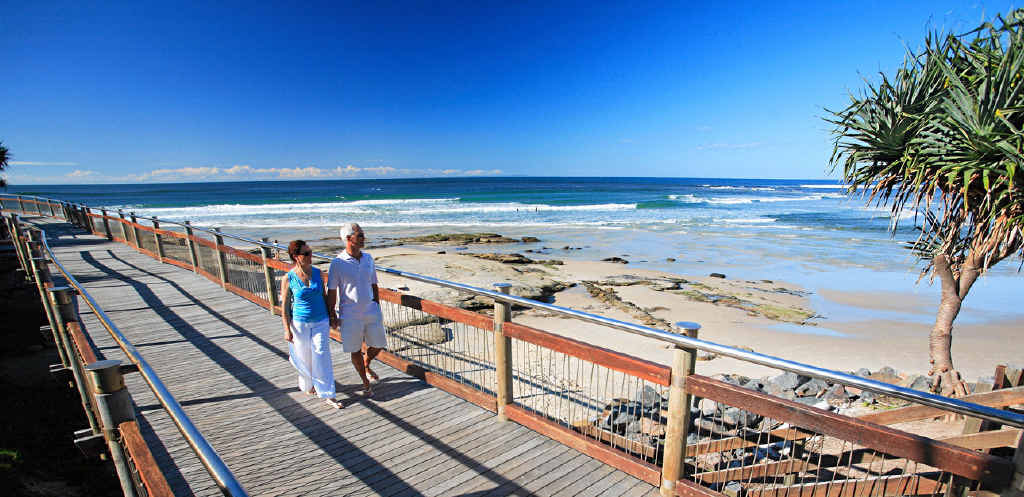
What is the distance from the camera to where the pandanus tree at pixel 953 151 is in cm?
490

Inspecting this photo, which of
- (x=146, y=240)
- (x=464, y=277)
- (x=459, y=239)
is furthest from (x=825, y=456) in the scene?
(x=459, y=239)

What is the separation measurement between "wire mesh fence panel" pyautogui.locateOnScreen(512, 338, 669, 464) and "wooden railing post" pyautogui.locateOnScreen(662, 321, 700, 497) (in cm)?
107

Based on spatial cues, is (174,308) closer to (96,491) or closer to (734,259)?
(96,491)

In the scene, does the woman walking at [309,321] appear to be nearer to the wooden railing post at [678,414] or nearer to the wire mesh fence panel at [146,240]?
the wooden railing post at [678,414]

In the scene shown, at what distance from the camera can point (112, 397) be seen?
2018 millimetres

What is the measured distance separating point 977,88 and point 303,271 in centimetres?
815

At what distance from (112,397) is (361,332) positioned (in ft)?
9.12

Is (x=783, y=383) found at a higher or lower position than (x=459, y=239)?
higher

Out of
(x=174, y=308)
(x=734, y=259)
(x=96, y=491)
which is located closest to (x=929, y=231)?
(x=96, y=491)

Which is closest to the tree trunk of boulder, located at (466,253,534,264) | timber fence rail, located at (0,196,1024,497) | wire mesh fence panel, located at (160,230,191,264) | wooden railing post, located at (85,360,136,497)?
timber fence rail, located at (0,196,1024,497)

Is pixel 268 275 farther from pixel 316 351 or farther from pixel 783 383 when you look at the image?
pixel 783 383

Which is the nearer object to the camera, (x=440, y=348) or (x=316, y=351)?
(x=316, y=351)

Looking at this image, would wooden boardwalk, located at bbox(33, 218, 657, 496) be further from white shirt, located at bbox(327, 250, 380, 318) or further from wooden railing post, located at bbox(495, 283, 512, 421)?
white shirt, located at bbox(327, 250, 380, 318)

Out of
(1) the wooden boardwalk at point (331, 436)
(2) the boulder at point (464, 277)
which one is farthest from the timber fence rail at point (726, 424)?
(2) the boulder at point (464, 277)
